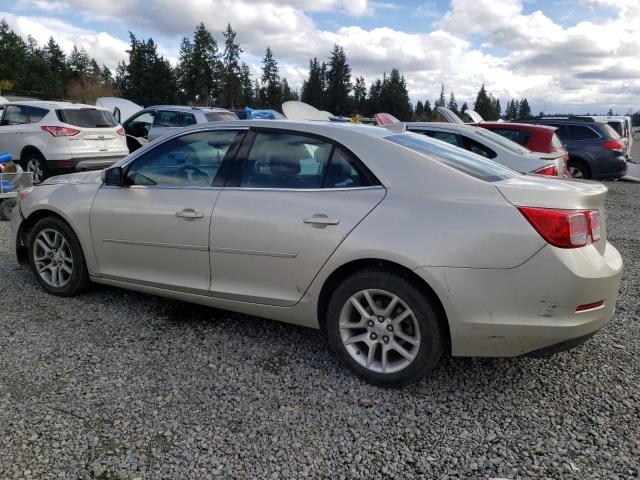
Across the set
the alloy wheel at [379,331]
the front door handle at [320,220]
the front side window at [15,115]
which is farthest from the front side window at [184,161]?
the front side window at [15,115]

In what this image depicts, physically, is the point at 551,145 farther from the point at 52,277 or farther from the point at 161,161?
the point at 52,277

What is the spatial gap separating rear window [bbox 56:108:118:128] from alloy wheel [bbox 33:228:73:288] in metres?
6.83

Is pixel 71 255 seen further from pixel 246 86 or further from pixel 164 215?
pixel 246 86

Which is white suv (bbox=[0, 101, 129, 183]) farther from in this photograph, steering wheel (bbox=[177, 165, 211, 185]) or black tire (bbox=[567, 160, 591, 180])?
black tire (bbox=[567, 160, 591, 180])

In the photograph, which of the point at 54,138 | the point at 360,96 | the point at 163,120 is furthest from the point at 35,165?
the point at 360,96

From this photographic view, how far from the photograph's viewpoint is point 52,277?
→ 4.38 m

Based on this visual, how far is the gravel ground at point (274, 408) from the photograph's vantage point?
2.36m

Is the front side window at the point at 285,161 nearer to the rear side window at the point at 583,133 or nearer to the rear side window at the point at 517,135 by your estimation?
the rear side window at the point at 517,135

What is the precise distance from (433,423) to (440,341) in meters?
0.42

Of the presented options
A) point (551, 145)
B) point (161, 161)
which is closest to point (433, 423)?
point (161, 161)

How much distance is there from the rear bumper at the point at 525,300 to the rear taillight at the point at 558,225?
47 millimetres

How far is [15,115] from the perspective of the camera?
10570 millimetres

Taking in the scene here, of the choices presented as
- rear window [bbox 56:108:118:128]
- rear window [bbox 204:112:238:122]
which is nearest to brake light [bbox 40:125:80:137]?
rear window [bbox 56:108:118:128]

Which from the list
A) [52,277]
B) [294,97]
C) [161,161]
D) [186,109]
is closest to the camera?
[161,161]
